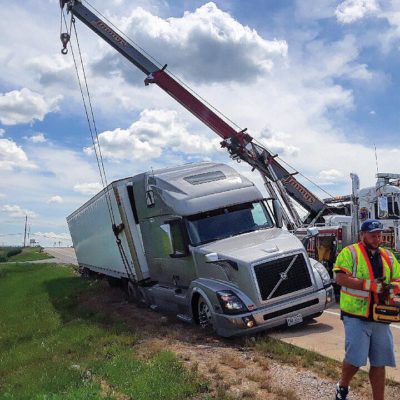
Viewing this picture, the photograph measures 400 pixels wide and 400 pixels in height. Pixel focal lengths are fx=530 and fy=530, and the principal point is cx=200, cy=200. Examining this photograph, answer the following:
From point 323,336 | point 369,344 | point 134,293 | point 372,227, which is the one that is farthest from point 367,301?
point 134,293

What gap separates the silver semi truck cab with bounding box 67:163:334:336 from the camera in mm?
8547

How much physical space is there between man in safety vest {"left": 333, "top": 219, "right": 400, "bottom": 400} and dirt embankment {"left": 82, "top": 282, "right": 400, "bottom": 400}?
2.14 ft

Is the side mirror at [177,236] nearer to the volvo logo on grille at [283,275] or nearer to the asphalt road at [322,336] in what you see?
the volvo logo on grille at [283,275]

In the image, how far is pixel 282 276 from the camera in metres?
8.70

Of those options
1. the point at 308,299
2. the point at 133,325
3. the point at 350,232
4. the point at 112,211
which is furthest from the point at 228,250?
the point at 112,211

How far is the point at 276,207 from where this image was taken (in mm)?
10727

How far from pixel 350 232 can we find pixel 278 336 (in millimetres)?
4812

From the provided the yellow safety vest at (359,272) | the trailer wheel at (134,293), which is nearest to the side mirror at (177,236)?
the trailer wheel at (134,293)

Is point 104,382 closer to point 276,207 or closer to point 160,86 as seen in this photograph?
point 276,207

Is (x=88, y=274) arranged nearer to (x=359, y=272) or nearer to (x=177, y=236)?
(x=177, y=236)

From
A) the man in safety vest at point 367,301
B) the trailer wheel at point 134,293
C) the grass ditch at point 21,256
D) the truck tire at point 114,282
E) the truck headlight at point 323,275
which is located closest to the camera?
the man in safety vest at point 367,301

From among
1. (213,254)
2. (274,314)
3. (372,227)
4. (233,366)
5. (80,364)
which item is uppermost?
(372,227)

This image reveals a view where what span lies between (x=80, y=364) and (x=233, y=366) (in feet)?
7.22

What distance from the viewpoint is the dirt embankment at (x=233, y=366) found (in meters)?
5.49
